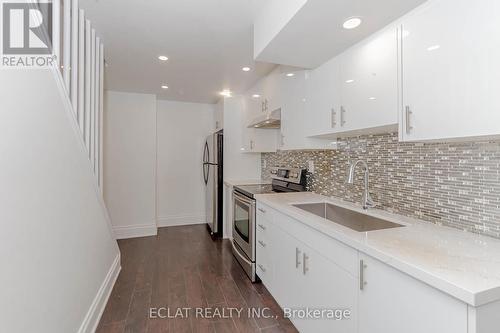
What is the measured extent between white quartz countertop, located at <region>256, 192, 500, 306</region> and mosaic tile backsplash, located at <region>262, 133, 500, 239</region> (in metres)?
0.09

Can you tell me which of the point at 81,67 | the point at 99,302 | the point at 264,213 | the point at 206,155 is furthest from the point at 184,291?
the point at 206,155

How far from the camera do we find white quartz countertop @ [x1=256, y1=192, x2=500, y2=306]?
766mm

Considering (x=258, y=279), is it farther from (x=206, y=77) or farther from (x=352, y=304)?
(x=206, y=77)

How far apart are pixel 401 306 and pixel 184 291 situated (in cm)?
197

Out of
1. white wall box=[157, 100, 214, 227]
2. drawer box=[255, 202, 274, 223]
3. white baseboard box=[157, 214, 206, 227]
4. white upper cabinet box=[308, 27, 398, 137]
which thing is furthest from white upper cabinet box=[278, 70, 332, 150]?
white baseboard box=[157, 214, 206, 227]

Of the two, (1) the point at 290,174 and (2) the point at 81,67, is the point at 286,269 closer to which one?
(1) the point at 290,174

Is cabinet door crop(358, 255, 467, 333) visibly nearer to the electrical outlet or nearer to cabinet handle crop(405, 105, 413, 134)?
cabinet handle crop(405, 105, 413, 134)

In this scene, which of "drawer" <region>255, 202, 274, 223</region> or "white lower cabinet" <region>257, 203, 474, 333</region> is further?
"drawer" <region>255, 202, 274, 223</region>

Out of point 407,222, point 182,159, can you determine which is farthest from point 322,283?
point 182,159

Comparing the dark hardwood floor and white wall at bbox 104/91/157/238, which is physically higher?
white wall at bbox 104/91/157/238

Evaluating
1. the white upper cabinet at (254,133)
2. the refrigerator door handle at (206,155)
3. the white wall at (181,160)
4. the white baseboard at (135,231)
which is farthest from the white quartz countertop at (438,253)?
the white wall at (181,160)

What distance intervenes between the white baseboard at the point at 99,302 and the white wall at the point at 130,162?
57.5 inches

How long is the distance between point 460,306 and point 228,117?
3.57 metres

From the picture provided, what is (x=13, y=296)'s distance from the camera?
102 cm
